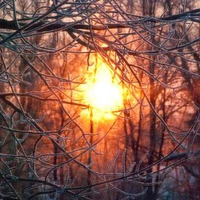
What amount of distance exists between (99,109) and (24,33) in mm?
1033

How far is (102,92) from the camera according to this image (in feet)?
16.8

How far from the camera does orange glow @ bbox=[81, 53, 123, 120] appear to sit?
400cm

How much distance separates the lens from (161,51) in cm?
363

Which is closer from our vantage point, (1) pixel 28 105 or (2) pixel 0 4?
(2) pixel 0 4

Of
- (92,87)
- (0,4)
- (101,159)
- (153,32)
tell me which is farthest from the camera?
(101,159)

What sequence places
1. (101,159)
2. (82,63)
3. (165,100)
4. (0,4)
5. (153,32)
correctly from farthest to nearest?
(165,100) → (101,159) → (82,63) → (153,32) → (0,4)

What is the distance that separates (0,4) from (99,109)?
4.09 ft

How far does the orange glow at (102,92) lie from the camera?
4004 mm

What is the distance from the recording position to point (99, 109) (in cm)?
397

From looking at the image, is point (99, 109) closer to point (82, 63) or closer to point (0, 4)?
point (0, 4)

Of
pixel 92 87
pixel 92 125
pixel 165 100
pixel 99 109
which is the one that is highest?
pixel 165 100

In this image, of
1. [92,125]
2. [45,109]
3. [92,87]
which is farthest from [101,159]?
[92,87]

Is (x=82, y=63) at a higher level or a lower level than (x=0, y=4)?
higher

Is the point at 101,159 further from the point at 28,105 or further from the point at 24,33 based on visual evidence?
the point at 24,33
